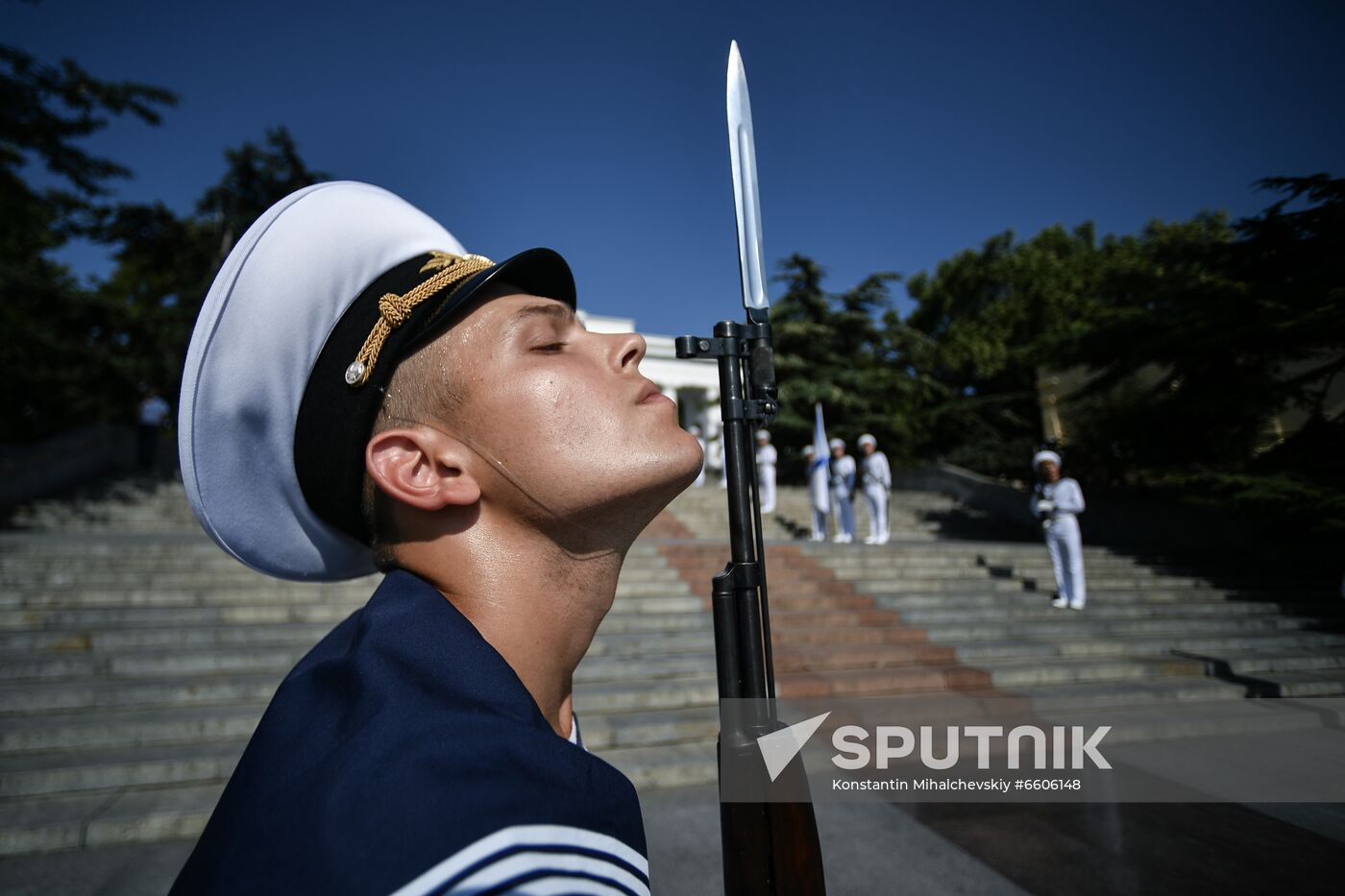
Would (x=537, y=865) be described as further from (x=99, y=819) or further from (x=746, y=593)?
(x=99, y=819)

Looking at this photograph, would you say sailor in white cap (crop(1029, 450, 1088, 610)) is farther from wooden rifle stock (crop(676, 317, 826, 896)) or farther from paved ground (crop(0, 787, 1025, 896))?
wooden rifle stock (crop(676, 317, 826, 896))

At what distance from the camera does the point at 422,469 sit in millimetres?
1210

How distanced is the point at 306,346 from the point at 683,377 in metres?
30.3

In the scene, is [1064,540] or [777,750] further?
[1064,540]

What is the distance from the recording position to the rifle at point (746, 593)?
3.91ft

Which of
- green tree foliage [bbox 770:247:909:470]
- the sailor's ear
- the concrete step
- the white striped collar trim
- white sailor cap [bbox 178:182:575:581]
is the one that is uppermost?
green tree foliage [bbox 770:247:909:470]

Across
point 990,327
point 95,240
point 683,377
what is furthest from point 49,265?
point 990,327

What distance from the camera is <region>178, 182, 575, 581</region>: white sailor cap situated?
1.21m

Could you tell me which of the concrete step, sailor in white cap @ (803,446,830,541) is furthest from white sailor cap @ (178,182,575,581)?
sailor in white cap @ (803,446,830,541)

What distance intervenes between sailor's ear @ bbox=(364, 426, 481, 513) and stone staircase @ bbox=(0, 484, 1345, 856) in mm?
3925

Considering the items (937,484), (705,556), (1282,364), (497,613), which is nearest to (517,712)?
(497,613)

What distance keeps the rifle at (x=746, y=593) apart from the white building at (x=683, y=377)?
25993 millimetres

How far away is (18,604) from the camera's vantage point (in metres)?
6.36

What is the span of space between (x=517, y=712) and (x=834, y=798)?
411 cm
